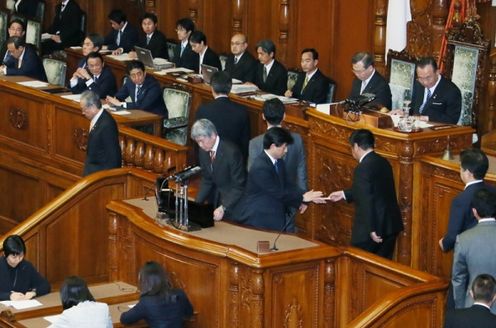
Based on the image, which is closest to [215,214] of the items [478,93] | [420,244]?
[420,244]

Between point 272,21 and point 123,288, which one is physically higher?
point 272,21

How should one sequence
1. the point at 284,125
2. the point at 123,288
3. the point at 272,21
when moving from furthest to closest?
1. the point at 272,21
2. the point at 284,125
3. the point at 123,288

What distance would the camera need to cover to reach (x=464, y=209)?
30.3ft

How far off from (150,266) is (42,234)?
2.77 metres

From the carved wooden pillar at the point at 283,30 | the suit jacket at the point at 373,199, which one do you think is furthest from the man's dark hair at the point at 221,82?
the carved wooden pillar at the point at 283,30

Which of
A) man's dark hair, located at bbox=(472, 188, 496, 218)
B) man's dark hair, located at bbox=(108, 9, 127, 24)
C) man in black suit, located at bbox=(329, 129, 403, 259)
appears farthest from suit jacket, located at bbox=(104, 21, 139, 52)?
man's dark hair, located at bbox=(472, 188, 496, 218)

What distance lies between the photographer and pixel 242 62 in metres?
15.1

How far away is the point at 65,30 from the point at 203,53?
2.87 metres

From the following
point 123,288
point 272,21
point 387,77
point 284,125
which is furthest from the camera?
point 272,21

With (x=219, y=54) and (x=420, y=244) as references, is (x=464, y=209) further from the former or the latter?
(x=219, y=54)

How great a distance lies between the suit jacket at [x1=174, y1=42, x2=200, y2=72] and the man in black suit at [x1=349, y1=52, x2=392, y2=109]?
3.79 meters

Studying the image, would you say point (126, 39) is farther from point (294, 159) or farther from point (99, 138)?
point (294, 159)

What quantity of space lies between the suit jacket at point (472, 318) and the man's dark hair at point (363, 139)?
7.55ft

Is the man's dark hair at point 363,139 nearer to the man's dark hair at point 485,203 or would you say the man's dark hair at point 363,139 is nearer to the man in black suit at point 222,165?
the man in black suit at point 222,165
